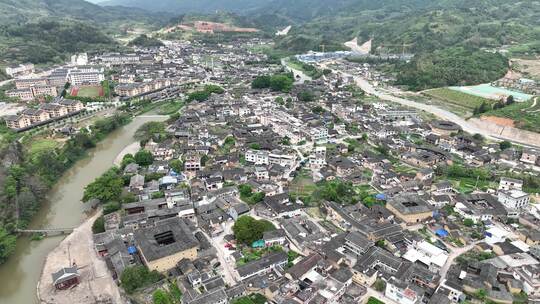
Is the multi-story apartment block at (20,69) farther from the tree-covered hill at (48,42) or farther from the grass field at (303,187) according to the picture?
the grass field at (303,187)

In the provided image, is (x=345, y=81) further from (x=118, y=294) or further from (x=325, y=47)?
(x=118, y=294)

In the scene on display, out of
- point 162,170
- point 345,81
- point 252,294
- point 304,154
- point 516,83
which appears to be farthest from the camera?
point 345,81

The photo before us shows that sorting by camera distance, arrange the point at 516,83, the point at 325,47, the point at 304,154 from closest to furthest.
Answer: the point at 304,154 < the point at 516,83 < the point at 325,47

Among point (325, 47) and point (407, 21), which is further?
point (407, 21)

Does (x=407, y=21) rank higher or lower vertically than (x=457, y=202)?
higher

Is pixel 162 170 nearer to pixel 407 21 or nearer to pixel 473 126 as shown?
pixel 473 126

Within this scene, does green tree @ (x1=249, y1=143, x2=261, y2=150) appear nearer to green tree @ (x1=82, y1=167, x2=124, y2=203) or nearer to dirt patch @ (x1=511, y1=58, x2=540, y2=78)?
green tree @ (x1=82, y1=167, x2=124, y2=203)

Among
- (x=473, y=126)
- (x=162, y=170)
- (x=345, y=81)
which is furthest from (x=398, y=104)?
(x=162, y=170)
